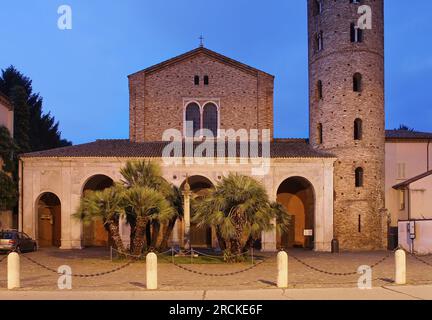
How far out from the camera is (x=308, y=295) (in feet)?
42.4

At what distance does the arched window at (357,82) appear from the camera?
32.0 m

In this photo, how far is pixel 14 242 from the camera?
2614 cm

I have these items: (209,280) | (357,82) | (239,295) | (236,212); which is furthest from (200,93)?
(239,295)

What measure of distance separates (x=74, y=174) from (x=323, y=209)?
A: 14.5 meters

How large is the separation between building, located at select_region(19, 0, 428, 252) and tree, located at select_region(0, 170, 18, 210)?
81cm

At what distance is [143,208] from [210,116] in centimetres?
1498

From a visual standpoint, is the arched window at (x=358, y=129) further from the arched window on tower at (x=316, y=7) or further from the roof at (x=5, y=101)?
the roof at (x=5, y=101)

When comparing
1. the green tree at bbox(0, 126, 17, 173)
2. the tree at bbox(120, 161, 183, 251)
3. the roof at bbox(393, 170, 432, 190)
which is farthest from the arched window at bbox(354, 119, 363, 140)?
the green tree at bbox(0, 126, 17, 173)

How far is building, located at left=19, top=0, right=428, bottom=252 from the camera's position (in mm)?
31141

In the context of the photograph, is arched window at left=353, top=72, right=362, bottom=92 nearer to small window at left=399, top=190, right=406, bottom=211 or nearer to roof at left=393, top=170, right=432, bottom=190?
roof at left=393, top=170, right=432, bottom=190

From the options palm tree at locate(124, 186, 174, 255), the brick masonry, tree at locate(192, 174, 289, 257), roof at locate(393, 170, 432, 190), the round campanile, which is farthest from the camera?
the brick masonry

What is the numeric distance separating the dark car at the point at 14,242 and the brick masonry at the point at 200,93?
10176 millimetres

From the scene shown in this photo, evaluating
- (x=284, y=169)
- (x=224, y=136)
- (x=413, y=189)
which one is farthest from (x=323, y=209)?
(x=224, y=136)

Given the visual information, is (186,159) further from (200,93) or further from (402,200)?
(402,200)
